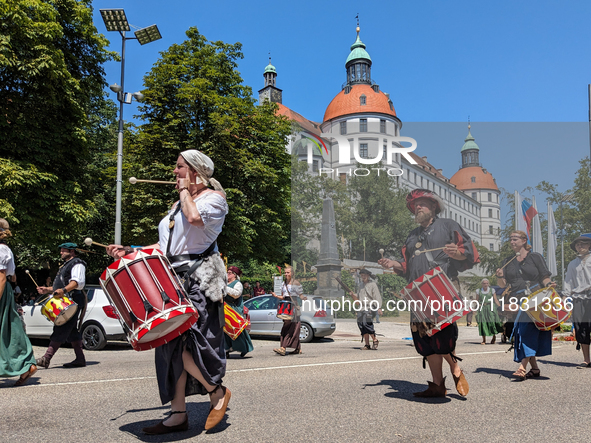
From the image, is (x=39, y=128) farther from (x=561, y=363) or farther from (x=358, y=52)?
(x=358, y=52)

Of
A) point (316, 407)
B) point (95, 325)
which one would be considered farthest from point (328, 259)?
point (316, 407)

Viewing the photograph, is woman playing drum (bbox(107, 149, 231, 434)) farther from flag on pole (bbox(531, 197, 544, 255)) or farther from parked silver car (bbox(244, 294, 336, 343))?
parked silver car (bbox(244, 294, 336, 343))

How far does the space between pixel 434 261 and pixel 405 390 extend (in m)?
1.46

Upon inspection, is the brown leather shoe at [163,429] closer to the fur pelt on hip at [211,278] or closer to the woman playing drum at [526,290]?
the fur pelt on hip at [211,278]

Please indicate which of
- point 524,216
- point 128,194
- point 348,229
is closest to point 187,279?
point 524,216

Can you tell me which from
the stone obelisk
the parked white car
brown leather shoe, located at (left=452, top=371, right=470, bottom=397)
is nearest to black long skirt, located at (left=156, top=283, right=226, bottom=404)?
brown leather shoe, located at (left=452, top=371, right=470, bottom=397)

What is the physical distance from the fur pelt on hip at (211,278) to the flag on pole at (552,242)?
9.07 meters

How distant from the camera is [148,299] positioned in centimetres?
357

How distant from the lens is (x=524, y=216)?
12.5 m

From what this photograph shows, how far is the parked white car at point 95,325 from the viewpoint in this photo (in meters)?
11.4

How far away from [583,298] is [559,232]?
16.3 feet

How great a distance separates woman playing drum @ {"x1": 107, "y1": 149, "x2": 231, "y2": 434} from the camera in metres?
3.74

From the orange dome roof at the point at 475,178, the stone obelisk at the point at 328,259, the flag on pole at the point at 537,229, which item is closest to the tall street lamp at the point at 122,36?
the stone obelisk at the point at 328,259

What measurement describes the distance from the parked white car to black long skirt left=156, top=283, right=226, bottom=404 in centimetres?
790
